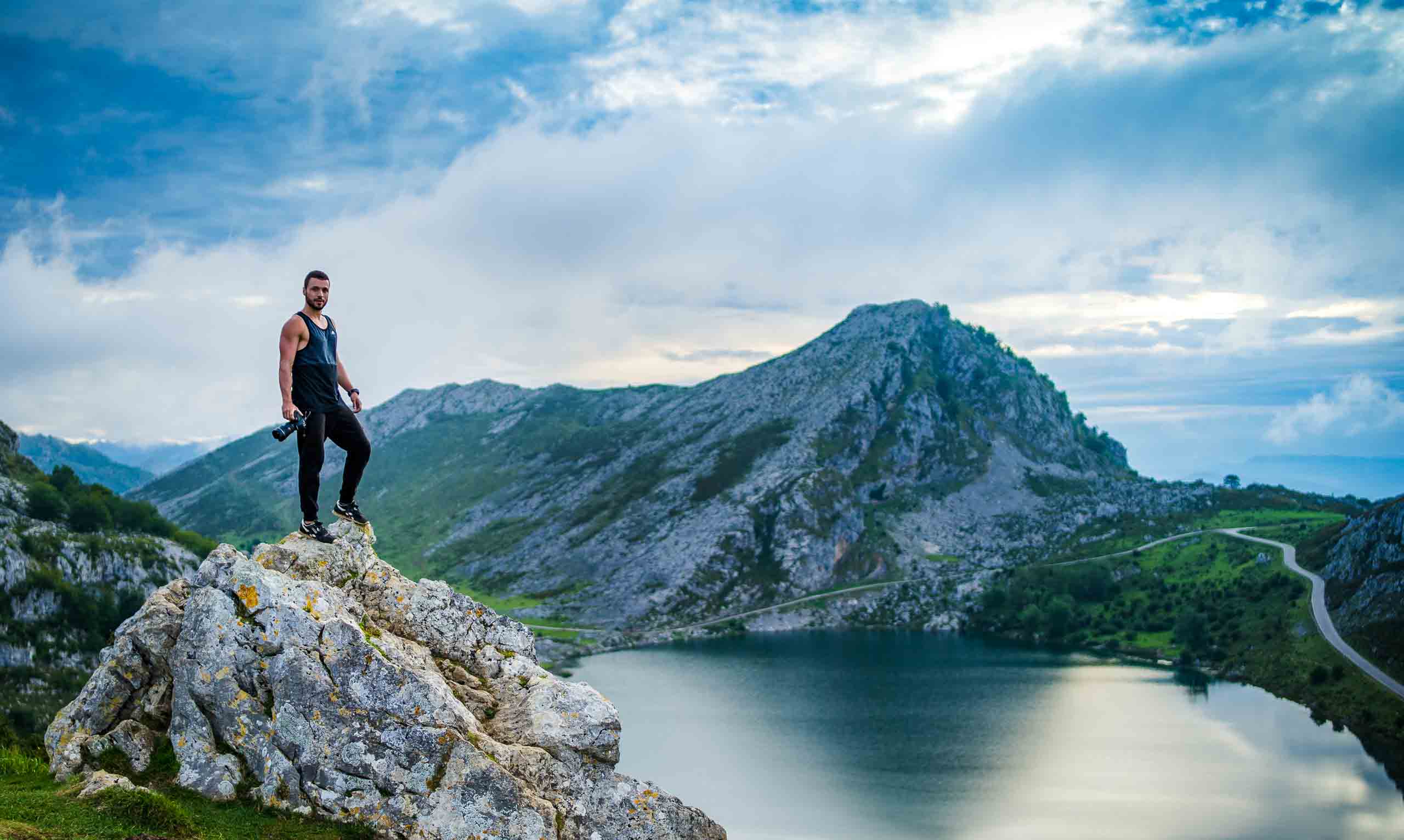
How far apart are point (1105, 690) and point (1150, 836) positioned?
170ft

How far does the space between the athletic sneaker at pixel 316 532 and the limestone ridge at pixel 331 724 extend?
1.01 meters

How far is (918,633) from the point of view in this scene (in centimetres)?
16438

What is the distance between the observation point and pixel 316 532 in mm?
21047

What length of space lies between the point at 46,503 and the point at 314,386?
138 meters

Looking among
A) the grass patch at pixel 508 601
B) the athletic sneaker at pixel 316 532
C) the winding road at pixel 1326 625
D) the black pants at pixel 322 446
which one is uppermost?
the black pants at pixel 322 446

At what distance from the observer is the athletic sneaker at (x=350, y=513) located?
21.5 meters

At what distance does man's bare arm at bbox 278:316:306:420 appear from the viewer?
18828 mm

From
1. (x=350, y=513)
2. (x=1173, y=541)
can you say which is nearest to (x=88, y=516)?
(x=350, y=513)

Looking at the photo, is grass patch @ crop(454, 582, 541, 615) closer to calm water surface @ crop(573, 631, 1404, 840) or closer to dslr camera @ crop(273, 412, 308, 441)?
calm water surface @ crop(573, 631, 1404, 840)

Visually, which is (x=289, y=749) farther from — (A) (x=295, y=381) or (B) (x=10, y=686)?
(B) (x=10, y=686)

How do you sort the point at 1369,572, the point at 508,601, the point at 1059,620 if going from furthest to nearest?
the point at 508,601, the point at 1059,620, the point at 1369,572

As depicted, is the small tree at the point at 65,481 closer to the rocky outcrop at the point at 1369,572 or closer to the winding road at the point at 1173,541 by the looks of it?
the winding road at the point at 1173,541

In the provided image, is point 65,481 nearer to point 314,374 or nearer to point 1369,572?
point 314,374

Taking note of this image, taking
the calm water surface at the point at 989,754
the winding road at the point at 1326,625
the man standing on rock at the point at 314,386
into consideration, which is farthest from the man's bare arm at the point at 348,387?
the winding road at the point at 1326,625
